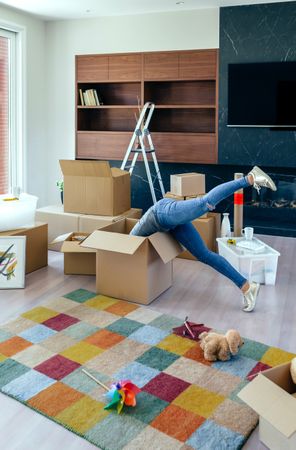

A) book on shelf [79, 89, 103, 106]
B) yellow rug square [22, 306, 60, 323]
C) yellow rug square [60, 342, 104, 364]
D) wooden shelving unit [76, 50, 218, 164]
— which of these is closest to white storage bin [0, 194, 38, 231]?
yellow rug square [22, 306, 60, 323]

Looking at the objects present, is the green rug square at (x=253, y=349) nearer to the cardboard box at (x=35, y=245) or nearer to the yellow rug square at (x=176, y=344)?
the yellow rug square at (x=176, y=344)

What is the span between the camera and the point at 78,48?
569cm

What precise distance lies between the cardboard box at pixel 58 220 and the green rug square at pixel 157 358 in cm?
192

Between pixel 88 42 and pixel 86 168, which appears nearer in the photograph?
pixel 86 168

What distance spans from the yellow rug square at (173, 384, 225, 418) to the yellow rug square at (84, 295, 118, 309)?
1049 millimetres

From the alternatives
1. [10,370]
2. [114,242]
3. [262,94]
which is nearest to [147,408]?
[10,370]

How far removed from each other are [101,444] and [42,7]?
4.68 metres

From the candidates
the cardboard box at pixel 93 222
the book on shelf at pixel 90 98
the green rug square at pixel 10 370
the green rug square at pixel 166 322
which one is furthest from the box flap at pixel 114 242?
the book on shelf at pixel 90 98

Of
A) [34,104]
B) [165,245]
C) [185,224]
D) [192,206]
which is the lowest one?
[165,245]

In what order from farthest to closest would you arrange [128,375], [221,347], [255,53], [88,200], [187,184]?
[255,53] → [187,184] → [88,200] → [221,347] → [128,375]

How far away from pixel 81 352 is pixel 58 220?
6.47ft

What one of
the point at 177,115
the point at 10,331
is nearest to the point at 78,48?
the point at 177,115

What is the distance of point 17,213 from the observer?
3.63 m

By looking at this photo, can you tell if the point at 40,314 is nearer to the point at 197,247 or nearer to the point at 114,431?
the point at 197,247
